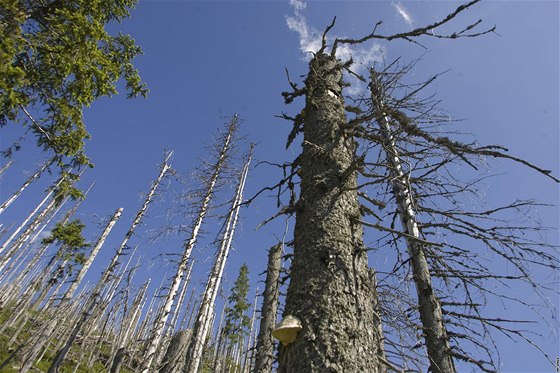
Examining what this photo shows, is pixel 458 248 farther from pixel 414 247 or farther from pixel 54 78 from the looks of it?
pixel 54 78

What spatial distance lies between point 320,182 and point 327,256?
0.64 m

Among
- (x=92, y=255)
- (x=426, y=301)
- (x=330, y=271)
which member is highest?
(x=92, y=255)

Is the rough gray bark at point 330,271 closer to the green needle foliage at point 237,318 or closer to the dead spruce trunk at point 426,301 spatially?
the dead spruce trunk at point 426,301

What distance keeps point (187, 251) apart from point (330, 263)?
10752mm

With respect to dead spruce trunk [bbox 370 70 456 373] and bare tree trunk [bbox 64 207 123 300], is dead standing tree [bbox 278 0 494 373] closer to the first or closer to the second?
dead spruce trunk [bbox 370 70 456 373]

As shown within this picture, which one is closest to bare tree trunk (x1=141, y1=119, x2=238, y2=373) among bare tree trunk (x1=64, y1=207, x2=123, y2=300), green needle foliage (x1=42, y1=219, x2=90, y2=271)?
bare tree trunk (x1=64, y1=207, x2=123, y2=300)

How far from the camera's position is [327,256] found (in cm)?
197

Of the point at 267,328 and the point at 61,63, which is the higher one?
the point at 61,63

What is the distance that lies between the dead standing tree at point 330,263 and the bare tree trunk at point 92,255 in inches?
702

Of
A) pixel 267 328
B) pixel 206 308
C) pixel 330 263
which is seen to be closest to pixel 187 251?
pixel 206 308

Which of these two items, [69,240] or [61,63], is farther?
[69,240]

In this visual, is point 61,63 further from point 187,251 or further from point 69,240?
point 69,240

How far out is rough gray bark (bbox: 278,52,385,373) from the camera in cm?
162

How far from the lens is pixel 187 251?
1172 cm
